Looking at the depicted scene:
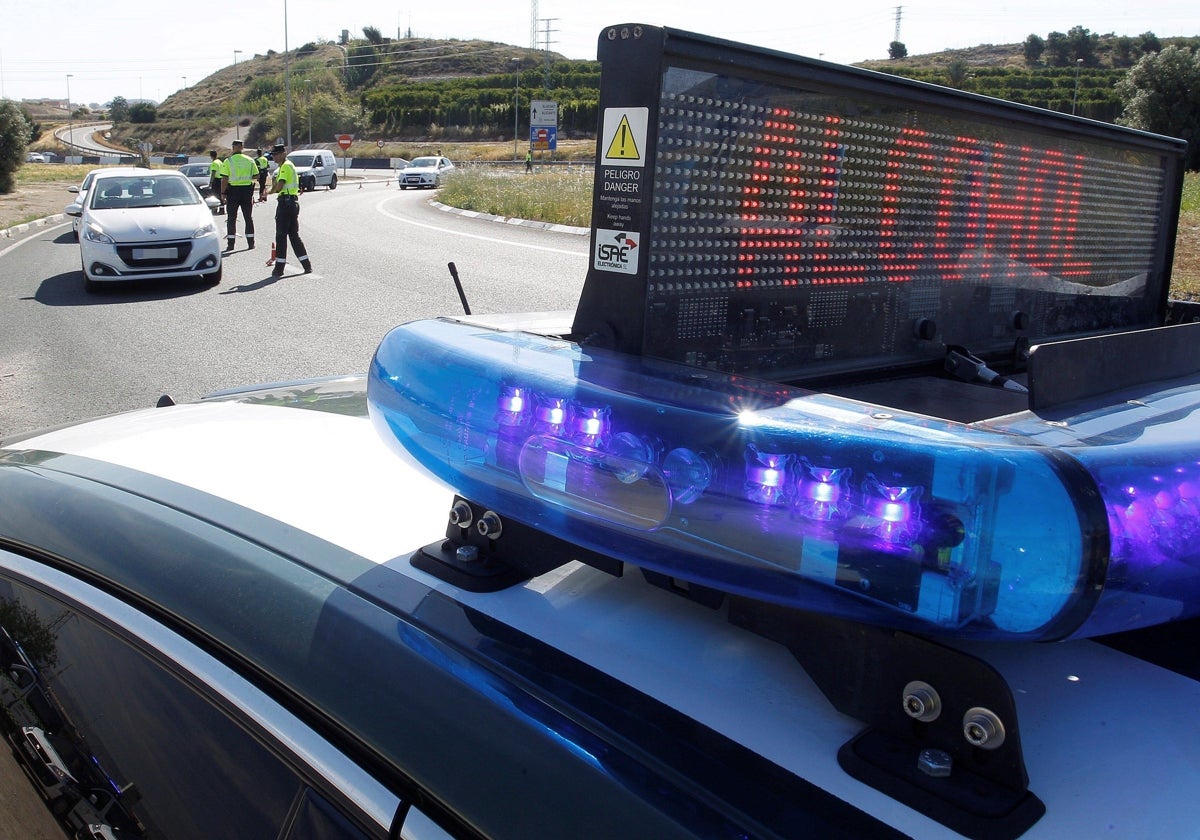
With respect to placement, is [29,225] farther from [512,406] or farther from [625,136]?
[512,406]

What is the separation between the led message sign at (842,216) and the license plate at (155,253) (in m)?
13.4

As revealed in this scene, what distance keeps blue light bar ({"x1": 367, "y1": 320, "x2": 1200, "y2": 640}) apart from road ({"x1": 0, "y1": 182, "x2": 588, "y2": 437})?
741 cm

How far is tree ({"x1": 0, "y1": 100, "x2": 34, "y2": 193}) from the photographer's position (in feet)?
127

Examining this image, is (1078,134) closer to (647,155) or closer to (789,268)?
(789,268)

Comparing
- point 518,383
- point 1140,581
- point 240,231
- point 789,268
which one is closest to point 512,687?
point 518,383

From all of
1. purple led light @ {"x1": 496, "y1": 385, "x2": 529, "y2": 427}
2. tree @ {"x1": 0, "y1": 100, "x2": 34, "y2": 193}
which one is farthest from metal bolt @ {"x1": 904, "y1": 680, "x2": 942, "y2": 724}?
tree @ {"x1": 0, "y1": 100, "x2": 34, "y2": 193}

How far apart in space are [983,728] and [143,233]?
14.7 m

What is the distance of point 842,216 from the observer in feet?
6.86

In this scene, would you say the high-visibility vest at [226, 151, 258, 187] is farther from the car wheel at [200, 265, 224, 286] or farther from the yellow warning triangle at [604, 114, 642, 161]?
the yellow warning triangle at [604, 114, 642, 161]

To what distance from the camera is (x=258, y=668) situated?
1.29 meters

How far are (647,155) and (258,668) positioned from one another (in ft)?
3.07

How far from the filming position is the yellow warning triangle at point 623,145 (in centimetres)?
155

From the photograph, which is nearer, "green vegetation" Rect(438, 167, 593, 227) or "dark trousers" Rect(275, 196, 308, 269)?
"dark trousers" Rect(275, 196, 308, 269)

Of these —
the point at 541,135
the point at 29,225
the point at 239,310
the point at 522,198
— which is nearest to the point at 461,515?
the point at 239,310
